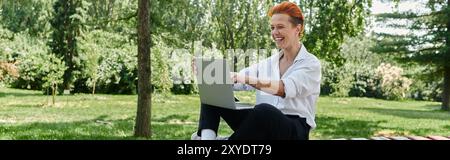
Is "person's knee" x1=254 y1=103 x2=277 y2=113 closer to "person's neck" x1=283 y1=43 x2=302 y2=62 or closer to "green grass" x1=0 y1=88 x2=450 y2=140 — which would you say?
"person's neck" x1=283 y1=43 x2=302 y2=62

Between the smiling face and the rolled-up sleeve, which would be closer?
the rolled-up sleeve

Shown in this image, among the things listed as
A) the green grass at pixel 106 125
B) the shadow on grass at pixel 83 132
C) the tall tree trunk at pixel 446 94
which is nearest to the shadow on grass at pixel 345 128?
the green grass at pixel 106 125

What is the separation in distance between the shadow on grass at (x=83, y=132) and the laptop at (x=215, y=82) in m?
4.03

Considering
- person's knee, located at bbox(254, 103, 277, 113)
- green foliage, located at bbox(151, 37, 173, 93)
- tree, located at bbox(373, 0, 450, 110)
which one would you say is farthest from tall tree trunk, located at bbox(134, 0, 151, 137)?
tree, located at bbox(373, 0, 450, 110)

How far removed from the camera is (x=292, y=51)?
2477mm

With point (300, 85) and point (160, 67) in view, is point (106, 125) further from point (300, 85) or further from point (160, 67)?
point (300, 85)

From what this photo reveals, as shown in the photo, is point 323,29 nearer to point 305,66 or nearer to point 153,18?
point 153,18

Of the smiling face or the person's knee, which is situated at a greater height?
the smiling face

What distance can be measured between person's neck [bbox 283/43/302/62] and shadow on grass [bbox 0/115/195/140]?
4010 millimetres

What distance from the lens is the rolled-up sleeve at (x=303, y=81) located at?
7.41 feet

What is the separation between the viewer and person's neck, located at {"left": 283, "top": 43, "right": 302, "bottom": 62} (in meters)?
2.47

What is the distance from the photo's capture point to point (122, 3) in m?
21.5

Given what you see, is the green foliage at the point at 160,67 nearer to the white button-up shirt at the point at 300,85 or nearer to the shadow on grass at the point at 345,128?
the shadow on grass at the point at 345,128
